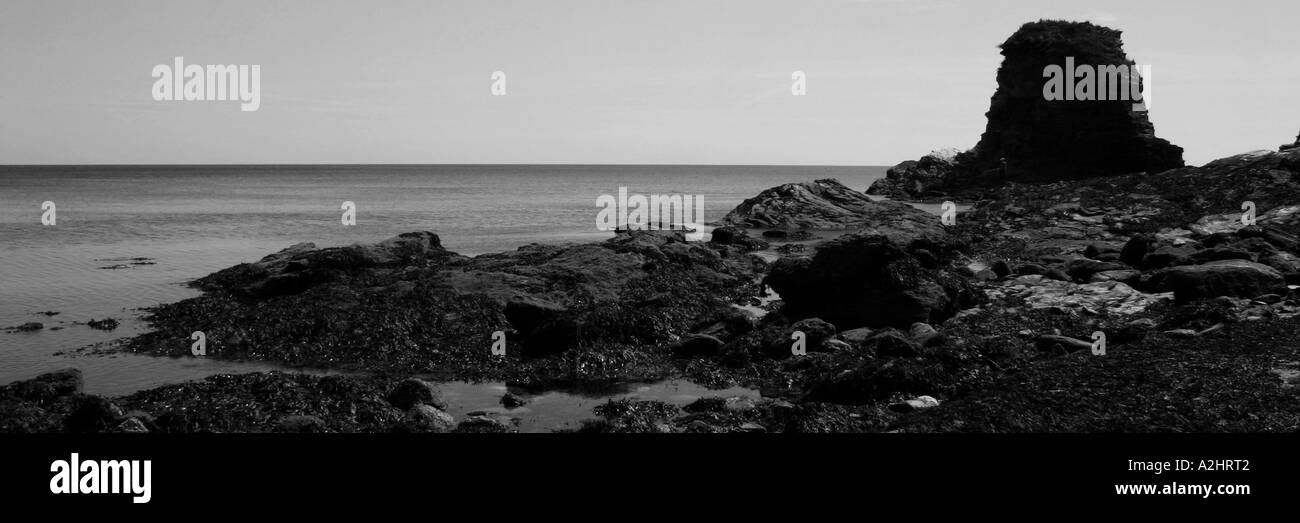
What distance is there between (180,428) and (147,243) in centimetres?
3369

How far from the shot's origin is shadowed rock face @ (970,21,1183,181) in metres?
66.6

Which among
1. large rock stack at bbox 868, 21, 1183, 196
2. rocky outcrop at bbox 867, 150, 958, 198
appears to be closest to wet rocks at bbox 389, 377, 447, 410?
large rock stack at bbox 868, 21, 1183, 196

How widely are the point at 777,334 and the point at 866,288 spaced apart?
9.85 feet

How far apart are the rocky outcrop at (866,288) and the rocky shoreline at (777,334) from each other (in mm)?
54

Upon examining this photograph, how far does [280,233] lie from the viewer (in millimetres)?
49312

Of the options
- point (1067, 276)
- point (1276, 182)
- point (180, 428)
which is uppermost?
point (1276, 182)

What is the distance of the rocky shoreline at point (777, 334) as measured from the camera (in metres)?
13.3

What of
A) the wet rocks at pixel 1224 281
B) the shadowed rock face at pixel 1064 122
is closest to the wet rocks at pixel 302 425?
the wet rocks at pixel 1224 281

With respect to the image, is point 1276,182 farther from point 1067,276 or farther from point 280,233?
point 280,233

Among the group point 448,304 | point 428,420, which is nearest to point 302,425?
point 428,420

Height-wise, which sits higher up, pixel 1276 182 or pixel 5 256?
pixel 1276 182

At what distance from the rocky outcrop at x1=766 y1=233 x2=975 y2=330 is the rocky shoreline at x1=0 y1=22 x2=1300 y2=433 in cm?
5
